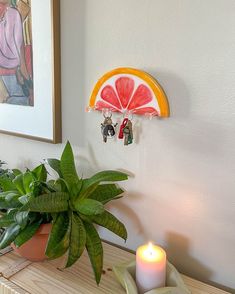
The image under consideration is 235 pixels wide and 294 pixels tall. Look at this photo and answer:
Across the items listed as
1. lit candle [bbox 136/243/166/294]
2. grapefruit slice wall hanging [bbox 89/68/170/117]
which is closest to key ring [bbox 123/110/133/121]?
grapefruit slice wall hanging [bbox 89/68/170/117]

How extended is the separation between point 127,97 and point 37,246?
467 mm

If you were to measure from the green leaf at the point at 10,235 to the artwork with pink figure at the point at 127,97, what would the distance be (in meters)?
0.39

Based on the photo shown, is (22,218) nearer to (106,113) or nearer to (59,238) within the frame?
(59,238)

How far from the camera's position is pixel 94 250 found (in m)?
0.67

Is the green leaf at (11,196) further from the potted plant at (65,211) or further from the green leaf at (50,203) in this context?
the green leaf at (50,203)

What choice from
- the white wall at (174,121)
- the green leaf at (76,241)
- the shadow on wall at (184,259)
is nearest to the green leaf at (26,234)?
the green leaf at (76,241)

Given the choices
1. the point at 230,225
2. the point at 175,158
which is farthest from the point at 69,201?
the point at 230,225

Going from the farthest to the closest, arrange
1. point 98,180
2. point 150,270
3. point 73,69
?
point 73,69, point 98,180, point 150,270

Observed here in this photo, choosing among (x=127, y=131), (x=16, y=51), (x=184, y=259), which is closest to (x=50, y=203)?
(x=127, y=131)

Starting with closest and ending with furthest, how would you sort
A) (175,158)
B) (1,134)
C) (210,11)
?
(210,11) < (175,158) < (1,134)

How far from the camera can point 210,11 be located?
0.64 m

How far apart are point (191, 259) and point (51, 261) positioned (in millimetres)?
388

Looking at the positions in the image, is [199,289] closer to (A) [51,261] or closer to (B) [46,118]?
(A) [51,261]

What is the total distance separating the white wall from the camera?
656mm
